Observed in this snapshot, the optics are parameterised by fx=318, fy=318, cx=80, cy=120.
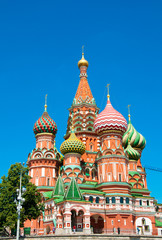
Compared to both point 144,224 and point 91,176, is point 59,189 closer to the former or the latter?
point 91,176

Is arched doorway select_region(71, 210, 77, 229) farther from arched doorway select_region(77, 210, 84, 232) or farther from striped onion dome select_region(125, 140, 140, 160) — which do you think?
striped onion dome select_region(125, 140, 140, 160)

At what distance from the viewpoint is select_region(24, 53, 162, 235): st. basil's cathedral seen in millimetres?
34562

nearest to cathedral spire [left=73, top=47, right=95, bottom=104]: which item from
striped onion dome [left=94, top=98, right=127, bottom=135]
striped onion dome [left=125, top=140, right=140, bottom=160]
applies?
striped onion dome [left=94, top=98, right=127, bottom=135]

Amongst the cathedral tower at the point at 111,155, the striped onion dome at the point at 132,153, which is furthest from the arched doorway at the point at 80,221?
the striped onion dome at the point at 132,153

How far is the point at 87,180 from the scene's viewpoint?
42188mm

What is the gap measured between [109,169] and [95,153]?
626 cm

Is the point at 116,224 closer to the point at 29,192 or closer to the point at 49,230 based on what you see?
the point at 49,230

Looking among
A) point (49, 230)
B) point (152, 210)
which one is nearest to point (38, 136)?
point (49, 230)

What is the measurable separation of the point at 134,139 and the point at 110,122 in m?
9.68

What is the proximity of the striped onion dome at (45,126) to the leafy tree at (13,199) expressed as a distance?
49.9ft

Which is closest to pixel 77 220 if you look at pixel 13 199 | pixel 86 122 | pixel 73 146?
pixel 13 199

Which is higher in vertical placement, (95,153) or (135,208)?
(95,153)

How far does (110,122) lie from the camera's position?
41406 millimetres

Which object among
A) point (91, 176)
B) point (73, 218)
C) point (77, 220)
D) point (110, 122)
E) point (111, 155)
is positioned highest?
point (110, 122)
